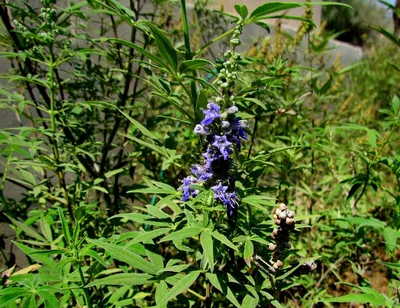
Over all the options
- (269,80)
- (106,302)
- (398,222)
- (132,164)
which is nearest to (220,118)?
(269,80)

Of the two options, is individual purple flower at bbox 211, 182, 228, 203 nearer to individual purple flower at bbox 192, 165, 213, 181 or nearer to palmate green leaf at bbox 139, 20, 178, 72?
individual purple flower at bbox 192, 165, 213, 181

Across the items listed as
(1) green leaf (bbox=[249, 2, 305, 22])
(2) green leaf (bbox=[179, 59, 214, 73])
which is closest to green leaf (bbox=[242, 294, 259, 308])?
(2) green leaf (bbox=[179, 59, 214, 73])

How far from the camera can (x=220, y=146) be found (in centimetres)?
117

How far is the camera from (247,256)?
1.13 m

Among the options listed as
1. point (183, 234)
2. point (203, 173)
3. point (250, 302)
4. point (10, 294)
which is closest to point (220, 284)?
point (250, 302)

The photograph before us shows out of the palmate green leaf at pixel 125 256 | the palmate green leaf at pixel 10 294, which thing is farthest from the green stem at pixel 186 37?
the palmate green leaf at pixel 10 294

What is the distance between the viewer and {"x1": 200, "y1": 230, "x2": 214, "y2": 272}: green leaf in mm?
1046

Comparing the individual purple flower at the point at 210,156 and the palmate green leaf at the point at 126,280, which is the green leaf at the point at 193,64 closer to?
the individual purple flower at the point at 210,156

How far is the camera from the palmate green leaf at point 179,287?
1115 mm

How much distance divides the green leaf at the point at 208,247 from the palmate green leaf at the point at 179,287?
0.38ft

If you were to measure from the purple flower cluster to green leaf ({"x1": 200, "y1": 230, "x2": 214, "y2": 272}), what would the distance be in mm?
122

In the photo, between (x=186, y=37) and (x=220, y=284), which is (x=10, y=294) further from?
(x=186, y=37)

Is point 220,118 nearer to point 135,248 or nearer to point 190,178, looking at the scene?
point 190,178

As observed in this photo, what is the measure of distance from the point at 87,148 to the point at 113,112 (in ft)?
0.84
